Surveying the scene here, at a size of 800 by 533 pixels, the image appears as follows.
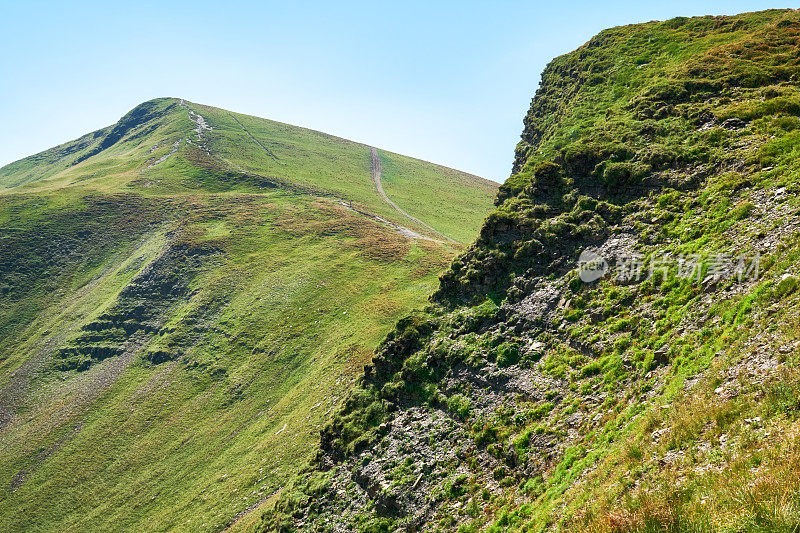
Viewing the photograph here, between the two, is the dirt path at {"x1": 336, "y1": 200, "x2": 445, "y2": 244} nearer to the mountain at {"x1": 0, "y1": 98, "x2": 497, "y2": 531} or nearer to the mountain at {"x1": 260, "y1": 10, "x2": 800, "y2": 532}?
the mountain at {"x1": 0, "y1": 98, "x2": 497, "y2": 531}

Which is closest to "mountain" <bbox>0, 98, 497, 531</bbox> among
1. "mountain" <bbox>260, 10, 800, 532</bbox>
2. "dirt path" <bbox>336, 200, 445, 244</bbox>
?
"dirt path" <bbox>336, 200, 445, 244</bbox>

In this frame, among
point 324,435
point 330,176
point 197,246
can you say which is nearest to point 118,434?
point 324,435

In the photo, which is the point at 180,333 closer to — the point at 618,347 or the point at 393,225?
the point at 393,225

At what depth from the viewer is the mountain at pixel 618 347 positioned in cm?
1083

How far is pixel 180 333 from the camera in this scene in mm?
78062

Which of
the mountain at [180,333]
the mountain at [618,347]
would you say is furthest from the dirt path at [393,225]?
the mountain at [618,347]

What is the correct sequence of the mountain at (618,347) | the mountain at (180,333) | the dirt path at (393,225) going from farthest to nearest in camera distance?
the dirt path at (393,225) < the mountain at (180,333) < the mountain at (618,347)

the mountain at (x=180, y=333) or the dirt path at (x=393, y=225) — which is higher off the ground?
the dirt path at (x=393, y=225)

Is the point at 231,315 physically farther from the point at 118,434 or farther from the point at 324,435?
the point at 324,435

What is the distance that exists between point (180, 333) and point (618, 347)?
257ft

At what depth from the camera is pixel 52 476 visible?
55.2 metres

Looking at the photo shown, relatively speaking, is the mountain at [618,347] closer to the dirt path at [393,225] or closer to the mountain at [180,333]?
the mountain at [180,333]

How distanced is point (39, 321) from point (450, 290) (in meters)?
101

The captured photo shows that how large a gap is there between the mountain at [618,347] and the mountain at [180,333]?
19298 millimetres
